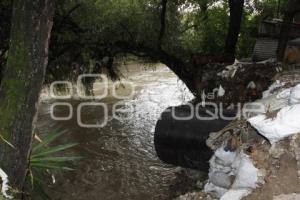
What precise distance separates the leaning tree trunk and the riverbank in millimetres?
1735

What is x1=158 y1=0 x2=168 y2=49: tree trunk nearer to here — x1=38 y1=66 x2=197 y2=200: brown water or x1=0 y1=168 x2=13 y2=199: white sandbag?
x1=38 y1=66 x2=197 y2=200: brown water

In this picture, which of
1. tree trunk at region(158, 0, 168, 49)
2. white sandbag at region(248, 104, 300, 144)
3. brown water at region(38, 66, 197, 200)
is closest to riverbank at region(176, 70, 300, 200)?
white sandbag at region(248, 104, 300, 144)

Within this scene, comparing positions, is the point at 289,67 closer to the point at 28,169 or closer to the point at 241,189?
the point at 241,189

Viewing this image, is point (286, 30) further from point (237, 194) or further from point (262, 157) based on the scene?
point (237, 194)

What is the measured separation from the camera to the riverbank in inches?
134

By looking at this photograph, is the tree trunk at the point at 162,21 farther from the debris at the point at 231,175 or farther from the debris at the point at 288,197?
the debris at the point at 288,197

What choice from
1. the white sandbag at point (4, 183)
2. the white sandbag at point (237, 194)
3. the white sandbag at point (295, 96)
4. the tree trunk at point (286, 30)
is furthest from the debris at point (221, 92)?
the white sandbag at point (4, 183)

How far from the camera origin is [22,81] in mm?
2936

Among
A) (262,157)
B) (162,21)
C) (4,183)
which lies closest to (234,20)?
(162,21)

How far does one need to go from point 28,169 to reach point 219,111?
2452 millimetres

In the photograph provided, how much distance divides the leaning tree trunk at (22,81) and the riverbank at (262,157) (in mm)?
1735

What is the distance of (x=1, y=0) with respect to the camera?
6059mm

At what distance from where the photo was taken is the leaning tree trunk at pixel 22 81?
2.86 m

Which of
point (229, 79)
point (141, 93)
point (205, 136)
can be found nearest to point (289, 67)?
point (229, 79)
